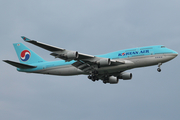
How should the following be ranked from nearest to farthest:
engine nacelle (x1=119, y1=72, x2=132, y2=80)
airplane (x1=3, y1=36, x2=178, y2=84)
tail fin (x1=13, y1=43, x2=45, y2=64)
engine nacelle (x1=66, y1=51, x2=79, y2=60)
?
engine nacelle (x1=66, y1=51, x2=79, y2=60) → airplane (x1=3, y1=36, x2=178, y2=84) → engine nacelle (x1=119, y1=72, x2=132, y2=80) → tail fin (x1=13, y1=43, x2=45, y2=64)

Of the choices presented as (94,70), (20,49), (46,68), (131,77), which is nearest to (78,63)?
(94,70)

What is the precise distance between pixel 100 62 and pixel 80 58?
340 cm

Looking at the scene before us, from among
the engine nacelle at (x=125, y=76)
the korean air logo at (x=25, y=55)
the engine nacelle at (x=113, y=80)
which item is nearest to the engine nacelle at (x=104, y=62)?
the engine nacelle at (x=125, y=76)

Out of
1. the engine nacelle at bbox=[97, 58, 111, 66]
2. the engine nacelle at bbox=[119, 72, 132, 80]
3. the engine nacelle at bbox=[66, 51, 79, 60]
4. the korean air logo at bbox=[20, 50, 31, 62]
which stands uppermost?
the korean air logo at bbox=[20, 50, 31, 62]

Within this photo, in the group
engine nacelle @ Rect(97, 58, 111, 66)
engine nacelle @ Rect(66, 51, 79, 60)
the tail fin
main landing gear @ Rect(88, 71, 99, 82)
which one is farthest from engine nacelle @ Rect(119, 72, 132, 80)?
the tail fin

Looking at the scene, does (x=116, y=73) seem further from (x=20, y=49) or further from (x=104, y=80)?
(x=20, y=49)

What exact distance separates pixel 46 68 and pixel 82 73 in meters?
7.08

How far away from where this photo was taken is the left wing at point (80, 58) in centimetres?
4384

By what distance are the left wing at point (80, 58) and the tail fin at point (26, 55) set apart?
10335 millimetres

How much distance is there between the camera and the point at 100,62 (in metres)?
45.8

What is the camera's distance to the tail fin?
55550mm

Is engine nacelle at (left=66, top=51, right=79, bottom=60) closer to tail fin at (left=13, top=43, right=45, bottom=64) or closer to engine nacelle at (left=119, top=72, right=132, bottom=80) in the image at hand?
tail fin at (left=13, top=43, right=45, bottom=64)

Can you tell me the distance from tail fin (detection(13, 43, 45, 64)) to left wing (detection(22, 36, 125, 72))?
33.9 feet

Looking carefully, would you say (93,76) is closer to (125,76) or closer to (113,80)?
(113,80)
